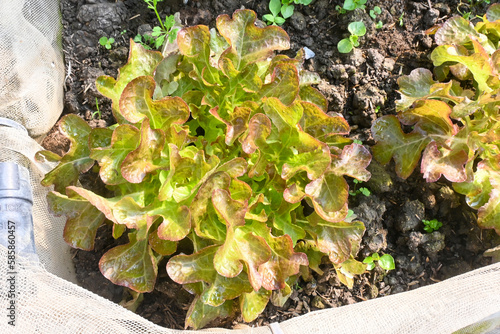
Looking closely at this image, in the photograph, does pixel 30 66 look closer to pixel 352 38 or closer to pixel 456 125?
pixel 352 38

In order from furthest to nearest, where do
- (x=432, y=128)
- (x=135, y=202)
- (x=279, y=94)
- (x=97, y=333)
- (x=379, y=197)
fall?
(x=379, y=197), (x=432, y=128), (x=279, y=94), (x=135, y=202), (x=97, y=333)

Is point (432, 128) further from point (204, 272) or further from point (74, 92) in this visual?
point (74, 92)

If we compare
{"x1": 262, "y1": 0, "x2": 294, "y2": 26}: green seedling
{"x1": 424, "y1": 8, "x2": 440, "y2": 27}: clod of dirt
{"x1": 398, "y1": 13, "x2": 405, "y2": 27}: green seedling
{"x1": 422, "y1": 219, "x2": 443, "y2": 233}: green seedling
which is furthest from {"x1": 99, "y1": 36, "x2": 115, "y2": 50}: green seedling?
{"x1": 422, "y1": 219, "x2": 443, "y2": 233}: green seedling

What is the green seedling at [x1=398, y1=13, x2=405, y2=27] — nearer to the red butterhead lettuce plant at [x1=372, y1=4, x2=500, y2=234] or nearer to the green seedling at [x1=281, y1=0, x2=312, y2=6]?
the red butterhead lettuce plant at [x1=372, y1=4, x2=500, y2=234]

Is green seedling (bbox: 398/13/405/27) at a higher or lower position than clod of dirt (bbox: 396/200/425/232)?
higher

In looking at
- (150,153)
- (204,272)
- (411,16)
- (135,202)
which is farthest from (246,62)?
(411,16)

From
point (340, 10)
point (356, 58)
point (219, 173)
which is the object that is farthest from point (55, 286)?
point (340, 10)
